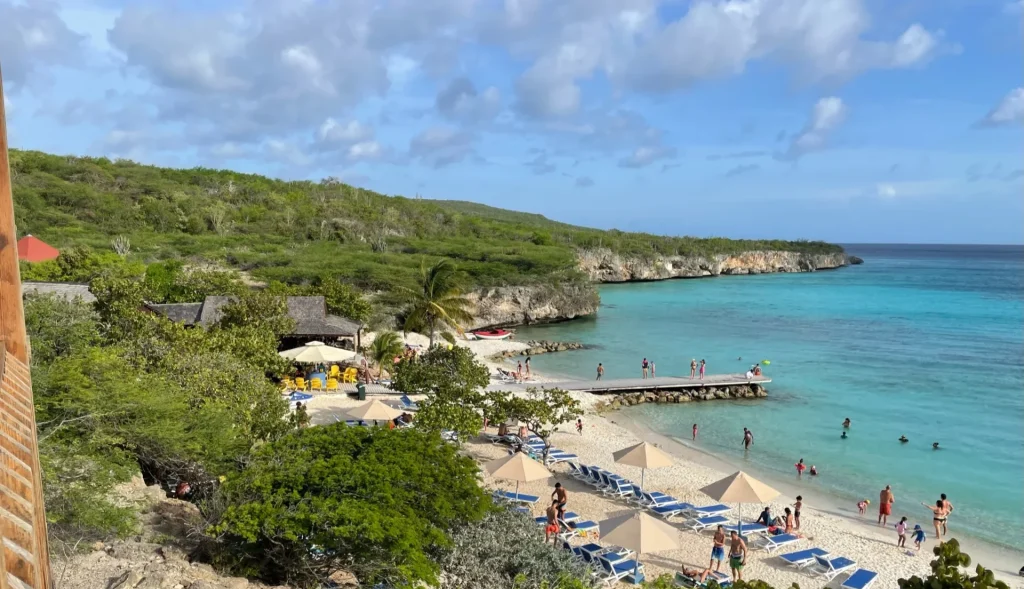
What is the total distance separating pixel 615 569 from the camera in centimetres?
1219

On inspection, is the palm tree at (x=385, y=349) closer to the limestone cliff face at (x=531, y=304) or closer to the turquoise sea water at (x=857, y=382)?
the turquoise sea water at (x=857, y=382)

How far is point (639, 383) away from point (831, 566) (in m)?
16.5

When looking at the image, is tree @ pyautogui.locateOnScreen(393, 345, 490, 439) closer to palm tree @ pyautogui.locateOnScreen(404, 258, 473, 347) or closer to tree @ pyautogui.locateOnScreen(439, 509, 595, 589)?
tree @ pyautogui.locateOnScreen(439, 509, 595, 589)

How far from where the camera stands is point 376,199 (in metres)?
95.6

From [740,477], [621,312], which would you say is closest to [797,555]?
[740,477]

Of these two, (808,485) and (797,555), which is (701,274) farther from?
(797,555)

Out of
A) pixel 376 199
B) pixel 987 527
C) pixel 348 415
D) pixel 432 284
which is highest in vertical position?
pixel 376 199

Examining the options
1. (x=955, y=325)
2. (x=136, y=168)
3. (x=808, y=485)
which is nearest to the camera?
(x=808, y=485)

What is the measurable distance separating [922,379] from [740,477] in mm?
25142

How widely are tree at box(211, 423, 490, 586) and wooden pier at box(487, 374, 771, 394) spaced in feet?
52.8

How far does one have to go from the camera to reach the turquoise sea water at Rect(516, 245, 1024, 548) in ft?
66.1

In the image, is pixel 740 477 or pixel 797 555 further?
pixel 740 477

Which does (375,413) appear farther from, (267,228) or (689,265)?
(689,265)

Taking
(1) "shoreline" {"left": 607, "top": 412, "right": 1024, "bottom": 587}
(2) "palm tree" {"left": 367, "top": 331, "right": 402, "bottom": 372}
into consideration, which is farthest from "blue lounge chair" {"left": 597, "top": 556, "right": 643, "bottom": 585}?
(2) "palm tree" {"left": 367, "top": 331, "right": 402, "bottom": 372}
